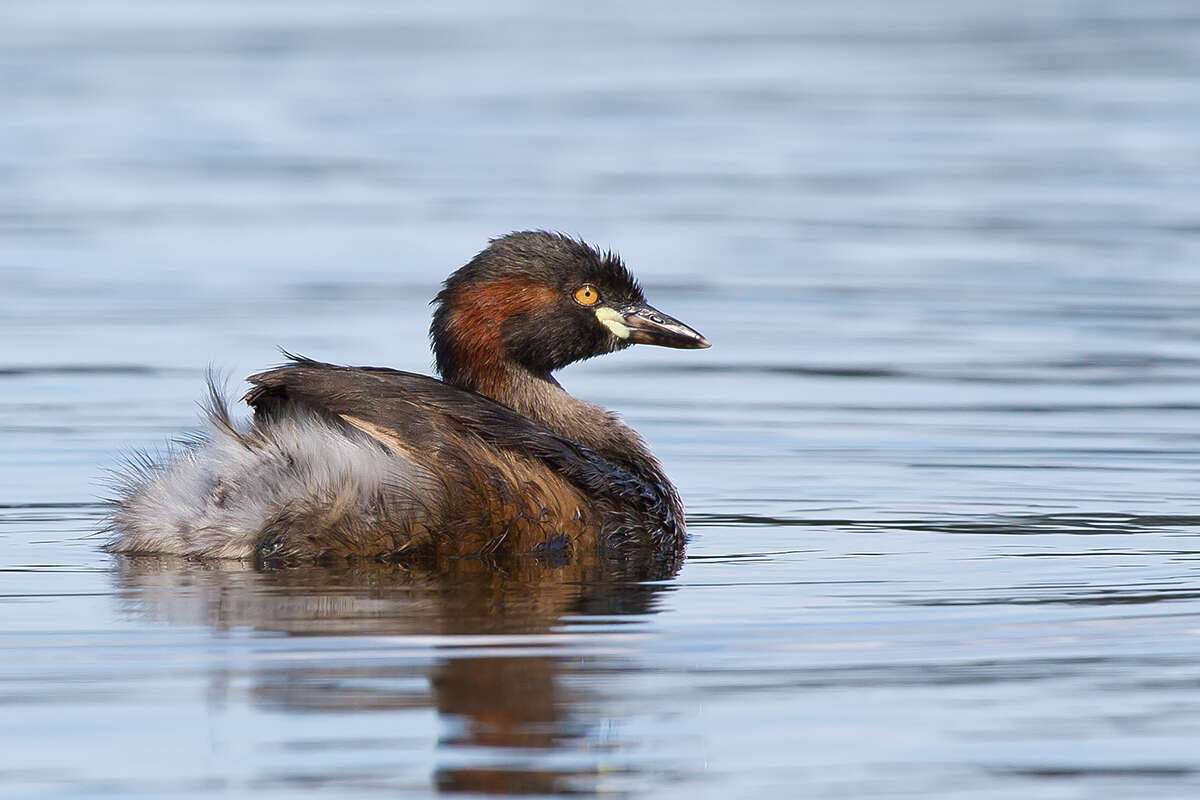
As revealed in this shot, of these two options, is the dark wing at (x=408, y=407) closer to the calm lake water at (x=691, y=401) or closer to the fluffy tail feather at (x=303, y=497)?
the fluffy tail feather at (x=303, y=497)

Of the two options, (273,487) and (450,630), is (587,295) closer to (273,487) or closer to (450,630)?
(273,487)

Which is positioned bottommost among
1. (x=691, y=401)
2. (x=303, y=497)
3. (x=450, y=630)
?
(x=450, y=630)

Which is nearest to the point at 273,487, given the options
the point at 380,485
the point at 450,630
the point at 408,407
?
the point at 380,485

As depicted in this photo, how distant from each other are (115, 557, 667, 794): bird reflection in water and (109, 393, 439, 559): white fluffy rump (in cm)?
10

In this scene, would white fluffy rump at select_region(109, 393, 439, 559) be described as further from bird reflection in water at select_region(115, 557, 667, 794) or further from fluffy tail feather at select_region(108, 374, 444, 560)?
bird reflection in water at select_region(115, 557, 667, 794)

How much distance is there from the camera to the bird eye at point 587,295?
7.80 metres

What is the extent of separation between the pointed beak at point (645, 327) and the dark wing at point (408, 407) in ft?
2.74

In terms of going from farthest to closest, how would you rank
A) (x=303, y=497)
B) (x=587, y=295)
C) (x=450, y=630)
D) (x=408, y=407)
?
1. (x=587, y=295)
2. (x=408, y=407)
3. (x=303, y=497)
4. (x=450, y=630)

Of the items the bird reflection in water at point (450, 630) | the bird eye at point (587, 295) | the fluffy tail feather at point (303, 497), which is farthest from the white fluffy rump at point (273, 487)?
the bird eye at point (587, 295)

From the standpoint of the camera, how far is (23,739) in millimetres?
4852

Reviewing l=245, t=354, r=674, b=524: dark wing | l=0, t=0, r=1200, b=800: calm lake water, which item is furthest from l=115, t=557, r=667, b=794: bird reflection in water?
l=245, t=354, r=674, b=524: dark wing

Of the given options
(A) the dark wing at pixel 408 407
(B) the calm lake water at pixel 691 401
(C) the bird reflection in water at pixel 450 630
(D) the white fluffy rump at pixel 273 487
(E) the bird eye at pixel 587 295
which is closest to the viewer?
(C) the bird reflection in water at pixel 450 630

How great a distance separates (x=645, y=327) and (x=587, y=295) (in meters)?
0.23

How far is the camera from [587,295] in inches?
308
